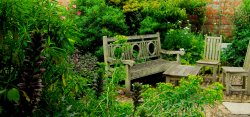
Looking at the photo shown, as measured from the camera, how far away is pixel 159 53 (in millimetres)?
8984

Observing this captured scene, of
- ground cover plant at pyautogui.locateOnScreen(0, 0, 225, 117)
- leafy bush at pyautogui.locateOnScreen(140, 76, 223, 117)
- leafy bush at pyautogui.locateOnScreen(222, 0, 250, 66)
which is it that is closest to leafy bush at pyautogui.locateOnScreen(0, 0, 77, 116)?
ground cover plant at pyautogui.locateOnScreen(0, 0, 225, 117)

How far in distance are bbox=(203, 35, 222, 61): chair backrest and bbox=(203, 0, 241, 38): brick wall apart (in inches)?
98.9

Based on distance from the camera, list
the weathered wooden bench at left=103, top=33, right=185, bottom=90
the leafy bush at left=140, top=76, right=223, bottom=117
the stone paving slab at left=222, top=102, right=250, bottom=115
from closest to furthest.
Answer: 1. the leafy bush at left=140, top=76, right=223, bottom=117
2. the stone paving slab at left=222, top=102, right=250, bottom=115
3. the weathered wooden bench at left=103, top=33, right=185, bottom=90

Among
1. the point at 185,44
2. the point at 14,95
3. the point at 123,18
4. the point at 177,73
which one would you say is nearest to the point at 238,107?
the point at 177,73

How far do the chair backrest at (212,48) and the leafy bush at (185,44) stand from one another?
49 centimetres

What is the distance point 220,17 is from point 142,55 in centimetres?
429

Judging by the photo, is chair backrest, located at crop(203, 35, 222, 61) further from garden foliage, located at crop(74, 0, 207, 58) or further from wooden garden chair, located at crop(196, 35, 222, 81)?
garden foliage, located at crop(74, 0, 207, 58)

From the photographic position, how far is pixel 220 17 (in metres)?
11.9

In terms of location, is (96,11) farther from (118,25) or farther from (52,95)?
(52,95)

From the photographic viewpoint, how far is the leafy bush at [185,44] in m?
9.47

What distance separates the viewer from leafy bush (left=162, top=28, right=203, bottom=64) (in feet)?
31.1

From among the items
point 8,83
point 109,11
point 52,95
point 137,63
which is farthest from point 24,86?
point 109,11

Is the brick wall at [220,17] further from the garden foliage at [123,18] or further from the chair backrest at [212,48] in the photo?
the chair backrest at [212,48]

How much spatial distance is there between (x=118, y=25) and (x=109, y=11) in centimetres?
38
